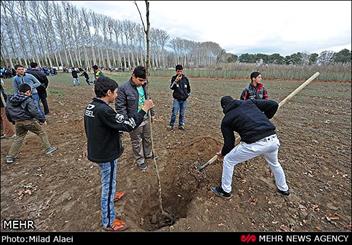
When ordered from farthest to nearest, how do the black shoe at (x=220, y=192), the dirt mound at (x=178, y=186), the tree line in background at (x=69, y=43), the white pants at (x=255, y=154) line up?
1. the tree line in background at (x=69, y=43)
2. the black shoe at (x=220, y=192)
3. the dirt mound at (x=178, y=186)
4. the white pants at (x=255, y=154)

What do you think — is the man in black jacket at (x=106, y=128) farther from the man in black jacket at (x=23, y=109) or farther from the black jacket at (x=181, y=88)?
the black jacket at (x=181, y=88)

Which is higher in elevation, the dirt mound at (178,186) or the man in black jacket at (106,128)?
the man in black jacket at (106,128)

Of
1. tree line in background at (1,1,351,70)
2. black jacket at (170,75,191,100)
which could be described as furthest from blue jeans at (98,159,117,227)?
tree line in background at (1,1,351,70)

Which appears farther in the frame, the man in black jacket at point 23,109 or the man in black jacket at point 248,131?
the man in black jacket at point 23,109

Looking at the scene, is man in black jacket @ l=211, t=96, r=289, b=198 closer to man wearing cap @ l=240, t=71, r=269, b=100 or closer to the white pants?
the white pants

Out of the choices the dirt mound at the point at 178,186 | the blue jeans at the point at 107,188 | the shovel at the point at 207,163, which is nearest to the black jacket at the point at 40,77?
the dirt mound at the point at 178,186

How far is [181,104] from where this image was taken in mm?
5934

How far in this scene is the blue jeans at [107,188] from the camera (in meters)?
2.57

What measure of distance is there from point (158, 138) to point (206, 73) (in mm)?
25524

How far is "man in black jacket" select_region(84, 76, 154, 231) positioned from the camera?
7.47 ft

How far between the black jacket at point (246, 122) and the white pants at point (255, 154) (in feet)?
0.29

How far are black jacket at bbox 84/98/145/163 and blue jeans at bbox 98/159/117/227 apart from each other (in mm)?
145

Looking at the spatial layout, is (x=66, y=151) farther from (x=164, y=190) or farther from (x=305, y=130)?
(x=305, y=130)

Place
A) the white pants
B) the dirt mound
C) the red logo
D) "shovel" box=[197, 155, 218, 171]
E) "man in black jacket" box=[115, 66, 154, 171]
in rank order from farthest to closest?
"shovel" box=[197, 155, 218, 171] → "man in black jacket" box=[115, 66, 154, 171] → the dirt mound → the white pants → the red logo
